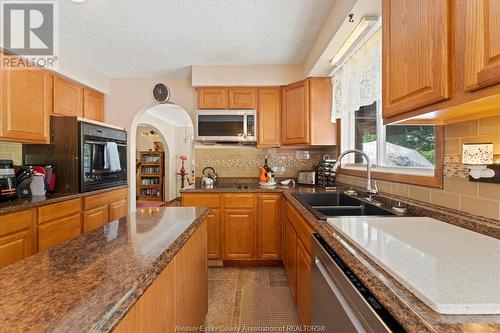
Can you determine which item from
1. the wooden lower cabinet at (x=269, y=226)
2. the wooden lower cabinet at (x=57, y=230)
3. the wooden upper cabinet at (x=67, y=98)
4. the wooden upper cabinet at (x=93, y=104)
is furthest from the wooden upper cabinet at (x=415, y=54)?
the wooden upper cabinet at (x=93, y=104)

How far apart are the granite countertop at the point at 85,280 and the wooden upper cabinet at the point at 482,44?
1.09 m

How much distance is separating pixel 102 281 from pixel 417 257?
2.84ft

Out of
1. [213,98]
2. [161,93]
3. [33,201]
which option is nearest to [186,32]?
[213,98]

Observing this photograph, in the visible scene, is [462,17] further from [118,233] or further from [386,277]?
[118,233]

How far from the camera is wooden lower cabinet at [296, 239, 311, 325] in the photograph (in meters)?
1.43

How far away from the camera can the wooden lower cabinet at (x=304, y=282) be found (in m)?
1.43

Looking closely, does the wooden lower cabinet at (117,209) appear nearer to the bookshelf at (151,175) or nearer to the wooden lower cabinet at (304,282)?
the wooden lower cabinet at (304,282)

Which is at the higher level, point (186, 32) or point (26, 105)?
point (186, 32)

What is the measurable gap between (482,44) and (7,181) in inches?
124

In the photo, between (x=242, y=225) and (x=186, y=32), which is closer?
(x=186, y=32)

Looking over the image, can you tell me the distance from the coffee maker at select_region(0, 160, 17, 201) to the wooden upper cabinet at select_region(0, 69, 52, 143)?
0.85 feet

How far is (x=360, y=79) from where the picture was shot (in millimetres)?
2023

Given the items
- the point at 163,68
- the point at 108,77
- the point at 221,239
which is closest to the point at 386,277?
the point at 221,239

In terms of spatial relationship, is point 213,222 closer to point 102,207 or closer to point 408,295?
point 102,207
